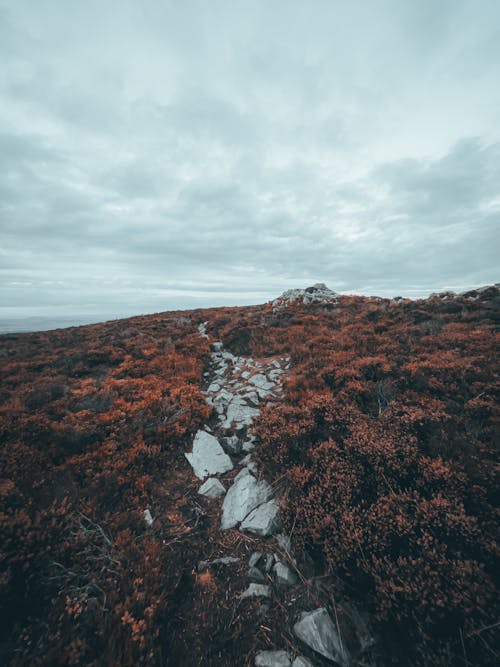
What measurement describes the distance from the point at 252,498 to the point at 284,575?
1.31 metres

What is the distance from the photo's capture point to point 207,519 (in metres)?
4.55

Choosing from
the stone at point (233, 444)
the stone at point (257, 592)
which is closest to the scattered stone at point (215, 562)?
the stone at point (257, 592)

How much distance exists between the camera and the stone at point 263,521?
4109 millimetres

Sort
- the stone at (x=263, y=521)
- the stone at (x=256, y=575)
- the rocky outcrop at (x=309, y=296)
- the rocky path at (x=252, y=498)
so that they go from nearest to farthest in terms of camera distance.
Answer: the rocky path at (x=252, y=498) < the stone at (x=256, y=575) < the stone at (x=263, y=521) < the rocky outcrop at (x=309, y=296)

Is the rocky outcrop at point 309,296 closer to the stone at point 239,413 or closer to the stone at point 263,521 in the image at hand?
the stone at point 239,413

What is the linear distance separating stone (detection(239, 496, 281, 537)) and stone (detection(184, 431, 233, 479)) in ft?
4.45

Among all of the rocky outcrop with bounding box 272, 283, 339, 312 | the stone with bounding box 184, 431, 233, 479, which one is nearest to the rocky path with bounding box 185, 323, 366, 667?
the stone with bounding box 184, 431, 233, 479

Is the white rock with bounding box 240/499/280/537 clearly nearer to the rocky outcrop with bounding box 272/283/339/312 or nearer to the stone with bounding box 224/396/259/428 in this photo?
the stone with bounding box 224/396/259/428

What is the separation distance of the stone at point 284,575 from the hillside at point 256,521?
0.07ft

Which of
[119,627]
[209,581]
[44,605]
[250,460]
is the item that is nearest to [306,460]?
[250,460]

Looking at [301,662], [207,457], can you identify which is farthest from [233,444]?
[301,662]

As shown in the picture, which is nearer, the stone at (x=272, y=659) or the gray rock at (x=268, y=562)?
the stone at (x=272, y=659)

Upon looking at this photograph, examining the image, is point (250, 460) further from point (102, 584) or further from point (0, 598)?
point (0, 598)

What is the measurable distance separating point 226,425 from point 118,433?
2.80 metres
